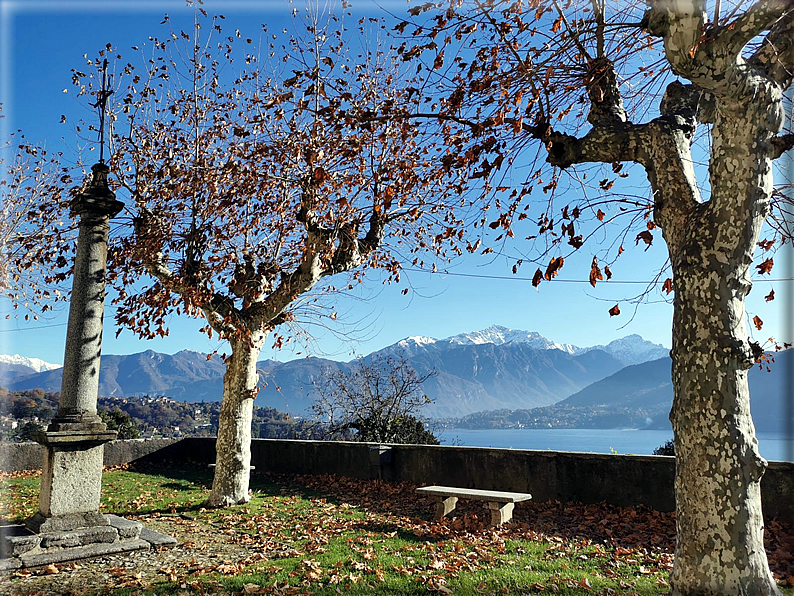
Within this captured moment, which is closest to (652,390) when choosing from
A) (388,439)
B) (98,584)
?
(388,439)

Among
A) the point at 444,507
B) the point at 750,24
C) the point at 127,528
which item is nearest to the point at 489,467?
the point at 444,507

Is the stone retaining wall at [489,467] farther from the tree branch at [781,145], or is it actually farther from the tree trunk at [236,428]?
the tree branch at [781,145]

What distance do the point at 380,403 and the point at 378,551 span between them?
36.8ft

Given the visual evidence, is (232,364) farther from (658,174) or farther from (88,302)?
(658,174)

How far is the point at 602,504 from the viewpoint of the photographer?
30.1 feet

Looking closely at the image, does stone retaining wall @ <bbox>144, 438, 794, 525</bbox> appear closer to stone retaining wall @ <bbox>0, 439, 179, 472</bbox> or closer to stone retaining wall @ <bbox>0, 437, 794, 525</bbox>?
stone retaining wall @ <bbox>0, 437, 794, 525</bbox>

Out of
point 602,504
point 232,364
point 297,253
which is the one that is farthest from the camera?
point 297,253

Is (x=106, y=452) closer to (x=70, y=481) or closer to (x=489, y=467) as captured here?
(x=70, y=481)

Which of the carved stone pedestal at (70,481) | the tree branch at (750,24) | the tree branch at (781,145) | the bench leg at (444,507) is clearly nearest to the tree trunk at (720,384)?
the tree branch at (781,145)

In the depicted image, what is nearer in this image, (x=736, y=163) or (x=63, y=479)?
(x=736, y=163)

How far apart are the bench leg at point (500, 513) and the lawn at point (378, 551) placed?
6.8 inches

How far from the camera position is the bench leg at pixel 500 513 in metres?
8.39

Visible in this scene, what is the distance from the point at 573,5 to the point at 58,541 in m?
8.55

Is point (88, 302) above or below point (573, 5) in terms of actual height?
below
